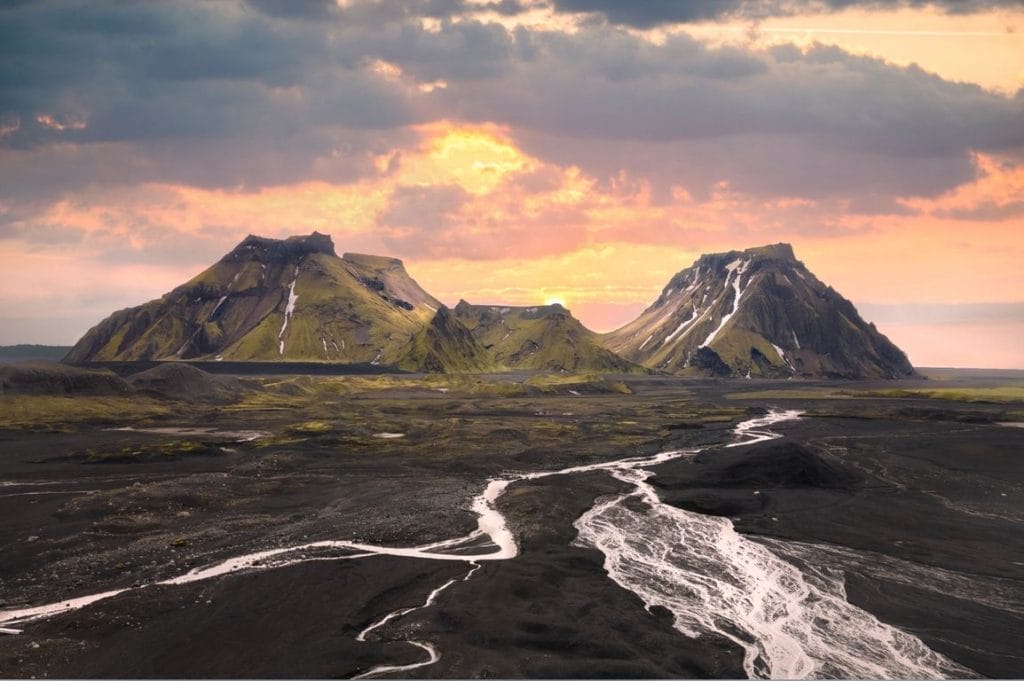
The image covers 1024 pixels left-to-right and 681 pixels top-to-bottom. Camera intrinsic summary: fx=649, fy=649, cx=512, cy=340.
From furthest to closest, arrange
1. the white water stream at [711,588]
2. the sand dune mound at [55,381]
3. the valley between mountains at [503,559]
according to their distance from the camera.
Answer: the sand dune mound at [55,381] → the white water stream at [711,588] → the valley between mountains at [503,559]

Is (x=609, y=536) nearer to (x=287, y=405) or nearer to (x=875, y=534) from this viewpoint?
(x=875, y=534)

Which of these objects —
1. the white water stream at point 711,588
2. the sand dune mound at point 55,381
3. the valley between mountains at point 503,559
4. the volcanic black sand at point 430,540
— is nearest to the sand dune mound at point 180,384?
the sand dune mound at point 55,381

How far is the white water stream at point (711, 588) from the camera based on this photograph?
3217 cm

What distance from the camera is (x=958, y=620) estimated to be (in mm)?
36750

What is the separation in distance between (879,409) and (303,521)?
554 ft

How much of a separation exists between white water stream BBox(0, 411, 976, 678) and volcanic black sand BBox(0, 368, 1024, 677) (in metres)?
1.18

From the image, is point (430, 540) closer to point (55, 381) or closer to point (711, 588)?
point (711, 588)

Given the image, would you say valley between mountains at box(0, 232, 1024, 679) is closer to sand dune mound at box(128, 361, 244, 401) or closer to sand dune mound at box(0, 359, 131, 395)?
sand dune mound at box(0, 359, 131, 395)

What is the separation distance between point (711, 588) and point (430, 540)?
70.5 ft

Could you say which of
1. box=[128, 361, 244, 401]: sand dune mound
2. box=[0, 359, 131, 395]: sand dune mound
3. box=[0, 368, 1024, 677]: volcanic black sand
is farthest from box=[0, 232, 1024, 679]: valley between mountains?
box=[128, 361, 244, 401]: sand dune mound

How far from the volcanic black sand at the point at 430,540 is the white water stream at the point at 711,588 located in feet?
3.89

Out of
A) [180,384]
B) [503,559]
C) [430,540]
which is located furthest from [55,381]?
[503,559]

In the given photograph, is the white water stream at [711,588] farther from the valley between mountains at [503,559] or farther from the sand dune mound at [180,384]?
the sand dune mound at [180,384]

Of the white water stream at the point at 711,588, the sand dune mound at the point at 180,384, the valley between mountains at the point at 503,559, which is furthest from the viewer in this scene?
the sand dune mound at the point at 180,384
